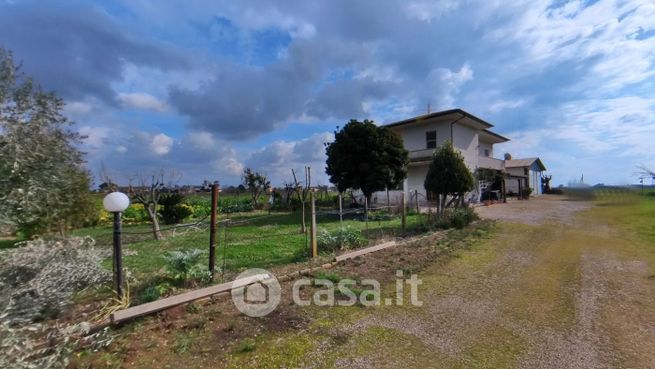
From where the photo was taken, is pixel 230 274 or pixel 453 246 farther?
pixel 453 246

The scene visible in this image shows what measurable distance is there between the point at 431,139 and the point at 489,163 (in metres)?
6.78

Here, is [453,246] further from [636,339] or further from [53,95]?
[53,95]

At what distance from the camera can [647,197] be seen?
242 inches

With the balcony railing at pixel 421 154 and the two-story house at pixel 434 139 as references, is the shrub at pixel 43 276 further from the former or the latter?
the balcony railing at pixel 421 154

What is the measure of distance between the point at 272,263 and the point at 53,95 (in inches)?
176

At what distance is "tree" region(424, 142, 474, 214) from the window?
10.0 m

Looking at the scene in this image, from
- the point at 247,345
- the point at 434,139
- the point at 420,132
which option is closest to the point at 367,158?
the point at 434,139

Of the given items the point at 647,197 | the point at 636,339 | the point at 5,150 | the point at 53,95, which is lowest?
the point at 636,339

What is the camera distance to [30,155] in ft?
10.0

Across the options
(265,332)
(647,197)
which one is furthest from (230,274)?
(647,197)

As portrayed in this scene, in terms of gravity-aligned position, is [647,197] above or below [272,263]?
above

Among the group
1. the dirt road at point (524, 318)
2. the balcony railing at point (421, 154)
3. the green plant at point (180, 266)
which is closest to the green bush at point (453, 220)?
the dirt road at point (524, 318)

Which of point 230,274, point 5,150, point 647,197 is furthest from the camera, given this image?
point 647,197

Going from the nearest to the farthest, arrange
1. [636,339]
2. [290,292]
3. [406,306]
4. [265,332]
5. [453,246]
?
1. [636,339]
2. [265,332]
3. [406,306]
4. [290,292]
5. [453,246]
